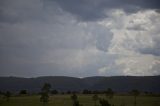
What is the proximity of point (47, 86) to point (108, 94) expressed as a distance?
46925 mm

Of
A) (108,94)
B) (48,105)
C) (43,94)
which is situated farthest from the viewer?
(108,94)

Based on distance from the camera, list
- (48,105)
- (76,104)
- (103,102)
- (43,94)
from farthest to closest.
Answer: (48,105) < (43,94) < (76,104) < (103,102)

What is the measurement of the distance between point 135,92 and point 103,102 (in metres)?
125

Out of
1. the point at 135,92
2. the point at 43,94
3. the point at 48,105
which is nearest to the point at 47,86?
the point at 43,94

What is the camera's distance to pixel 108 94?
15962 centimetres

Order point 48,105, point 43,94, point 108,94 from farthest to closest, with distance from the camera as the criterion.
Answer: point 108,94 < point 48,105 < point 43,94

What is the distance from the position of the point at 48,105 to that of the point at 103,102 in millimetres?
95689

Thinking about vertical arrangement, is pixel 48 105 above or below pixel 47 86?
below

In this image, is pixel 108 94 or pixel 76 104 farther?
pixel 108 94

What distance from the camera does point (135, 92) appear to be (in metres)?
160

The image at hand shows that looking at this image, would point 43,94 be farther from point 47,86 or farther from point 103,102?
point 103,102

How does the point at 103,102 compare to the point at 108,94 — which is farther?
the point at 108,94

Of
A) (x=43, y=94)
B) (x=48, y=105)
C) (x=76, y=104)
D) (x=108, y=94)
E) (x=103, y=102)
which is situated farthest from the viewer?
(x=108, y=94)

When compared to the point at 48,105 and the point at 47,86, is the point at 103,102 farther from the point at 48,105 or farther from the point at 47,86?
the point at 48,105
